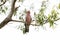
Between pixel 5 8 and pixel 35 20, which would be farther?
pixel 5 8

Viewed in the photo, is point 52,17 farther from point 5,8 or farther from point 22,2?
point 5,8

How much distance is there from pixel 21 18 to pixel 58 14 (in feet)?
1.78

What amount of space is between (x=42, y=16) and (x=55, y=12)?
191 millimetres

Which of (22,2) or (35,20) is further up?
(22,2)

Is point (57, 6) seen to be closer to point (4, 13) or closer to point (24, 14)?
point (24, 14)

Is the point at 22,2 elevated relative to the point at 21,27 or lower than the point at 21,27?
elevated

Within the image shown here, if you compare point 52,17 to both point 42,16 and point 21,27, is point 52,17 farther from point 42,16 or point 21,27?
point 21,27

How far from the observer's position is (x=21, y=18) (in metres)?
2.86

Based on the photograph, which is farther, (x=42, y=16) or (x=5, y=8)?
(x=5, y=8)

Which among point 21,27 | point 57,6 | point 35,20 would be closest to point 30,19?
point 35,20

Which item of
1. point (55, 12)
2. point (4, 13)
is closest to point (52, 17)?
point (55, 12)

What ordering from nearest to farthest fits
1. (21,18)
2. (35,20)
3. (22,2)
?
1. (35,20)
2. (21,18)
3. (22,2)

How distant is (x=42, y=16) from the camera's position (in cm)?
275

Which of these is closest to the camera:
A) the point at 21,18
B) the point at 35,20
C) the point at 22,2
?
the point at 35,20
